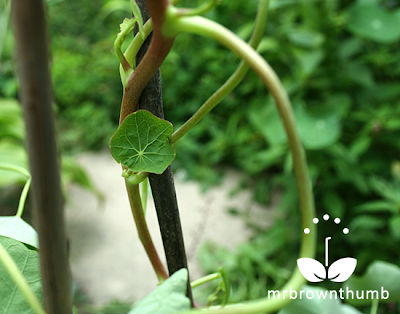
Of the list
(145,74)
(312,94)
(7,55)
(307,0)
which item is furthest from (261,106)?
(7,55)

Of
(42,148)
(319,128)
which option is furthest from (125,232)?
(42,148)

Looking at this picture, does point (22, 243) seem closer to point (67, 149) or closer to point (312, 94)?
point (312, 94)

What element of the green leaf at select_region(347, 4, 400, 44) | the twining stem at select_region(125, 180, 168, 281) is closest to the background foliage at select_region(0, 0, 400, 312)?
the green leaf at select_region(347, 4, 400, 44)

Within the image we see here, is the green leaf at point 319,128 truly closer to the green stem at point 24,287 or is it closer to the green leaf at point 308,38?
the green leaf at point 308,38

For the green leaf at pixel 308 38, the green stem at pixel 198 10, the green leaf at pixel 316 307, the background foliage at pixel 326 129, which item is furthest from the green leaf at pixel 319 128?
the green stem at pixel 198 10

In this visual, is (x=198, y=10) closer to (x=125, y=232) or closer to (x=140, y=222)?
(x=140, y=222)

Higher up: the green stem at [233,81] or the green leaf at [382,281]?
the green stem at [233,81]
